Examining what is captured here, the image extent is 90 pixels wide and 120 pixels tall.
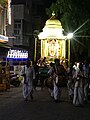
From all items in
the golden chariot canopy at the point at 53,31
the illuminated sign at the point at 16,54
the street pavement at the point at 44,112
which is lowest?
the street pavement at the point at 44,112

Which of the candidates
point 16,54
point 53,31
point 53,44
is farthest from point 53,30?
point 16,54

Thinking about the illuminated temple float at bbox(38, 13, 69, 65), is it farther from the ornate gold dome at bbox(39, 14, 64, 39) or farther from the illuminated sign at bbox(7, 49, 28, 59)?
the illuminated sign at bbox(7, 49, 28, 59)

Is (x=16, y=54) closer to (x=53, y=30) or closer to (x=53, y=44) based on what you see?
(x=53, y=30)

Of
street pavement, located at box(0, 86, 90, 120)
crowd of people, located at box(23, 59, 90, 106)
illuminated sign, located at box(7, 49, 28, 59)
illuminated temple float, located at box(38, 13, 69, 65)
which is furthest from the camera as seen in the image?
illuminated sign, located at box(7, 49, 28, 59)

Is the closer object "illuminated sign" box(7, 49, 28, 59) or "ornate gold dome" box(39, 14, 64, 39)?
"ornate gold dome" box(39, 14, 64, 39)

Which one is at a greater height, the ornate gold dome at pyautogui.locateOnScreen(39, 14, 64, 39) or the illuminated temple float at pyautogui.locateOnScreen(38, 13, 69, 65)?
the ornate gold dome at pyautogui.locateOnScreen(39, 14, 64, 39)

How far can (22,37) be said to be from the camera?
156 ft

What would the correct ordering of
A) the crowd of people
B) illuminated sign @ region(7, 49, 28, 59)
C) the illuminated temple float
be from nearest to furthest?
the crowd of people
the illuminated temple float
illuminated sign @ region(7, 49, 28, 59)

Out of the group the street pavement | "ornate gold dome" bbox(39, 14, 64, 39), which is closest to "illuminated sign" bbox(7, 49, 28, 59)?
"ornate gold dome" bbox(39, 14, 64, 39)

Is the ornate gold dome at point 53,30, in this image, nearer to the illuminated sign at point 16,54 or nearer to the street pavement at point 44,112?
the illuminated sign at point 16,54

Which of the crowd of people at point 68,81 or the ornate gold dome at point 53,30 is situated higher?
the ornate gold dome at point 53,30

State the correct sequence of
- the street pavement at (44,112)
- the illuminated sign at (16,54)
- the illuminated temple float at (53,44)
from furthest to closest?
the illuminated sign at (16,54) → the illuminated temple float at (53,44) → the street pavement at (44,112)

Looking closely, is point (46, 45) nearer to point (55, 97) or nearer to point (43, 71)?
point (43, 71)

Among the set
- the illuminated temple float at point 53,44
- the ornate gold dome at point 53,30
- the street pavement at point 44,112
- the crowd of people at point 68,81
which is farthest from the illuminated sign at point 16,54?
the street pavement at point 44,112
